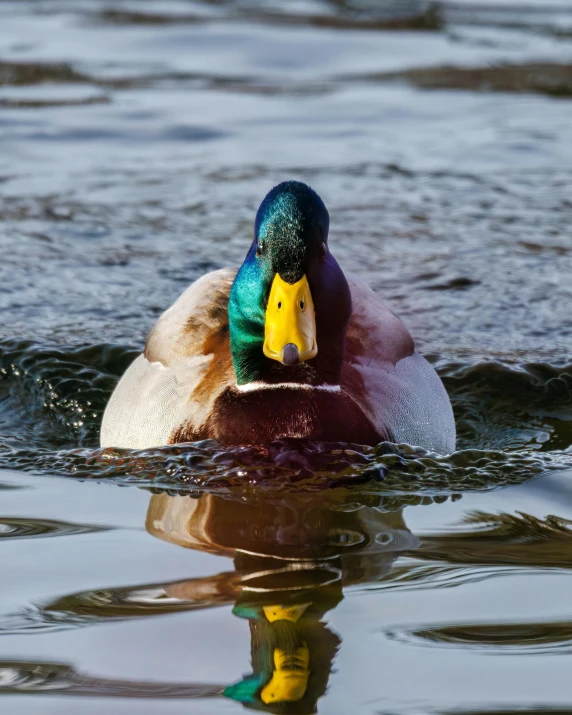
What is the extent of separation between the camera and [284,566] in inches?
159

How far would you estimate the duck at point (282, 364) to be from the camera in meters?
4.61

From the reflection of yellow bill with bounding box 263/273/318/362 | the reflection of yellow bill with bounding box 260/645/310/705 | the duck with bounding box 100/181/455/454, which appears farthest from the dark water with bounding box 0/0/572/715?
the reflection of yellow bill with bounding box 263/273/318/362

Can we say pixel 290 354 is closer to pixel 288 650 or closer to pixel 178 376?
pixel 178 376

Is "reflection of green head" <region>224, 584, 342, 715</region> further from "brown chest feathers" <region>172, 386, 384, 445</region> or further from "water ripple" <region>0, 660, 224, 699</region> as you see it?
"brown chest feathers" <region>172, 386, 384, 445</region>

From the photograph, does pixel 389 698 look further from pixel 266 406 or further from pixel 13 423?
pixel 13 423

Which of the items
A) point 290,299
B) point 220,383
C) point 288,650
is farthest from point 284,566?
point 220,383

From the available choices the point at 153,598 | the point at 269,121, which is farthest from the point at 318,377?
the point at 269,121

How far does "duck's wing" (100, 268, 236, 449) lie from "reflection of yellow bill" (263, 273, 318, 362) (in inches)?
23.2

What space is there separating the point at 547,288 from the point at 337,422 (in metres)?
3.45

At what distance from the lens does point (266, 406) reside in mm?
4902

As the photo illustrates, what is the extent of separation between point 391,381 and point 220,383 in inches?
27.7

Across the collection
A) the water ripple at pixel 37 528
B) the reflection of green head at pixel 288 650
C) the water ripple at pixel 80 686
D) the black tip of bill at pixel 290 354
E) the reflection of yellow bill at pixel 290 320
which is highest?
the reflection of yellow bill at pixel 290 320

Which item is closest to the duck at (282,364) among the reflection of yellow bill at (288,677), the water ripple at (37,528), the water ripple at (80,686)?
the water ripple at (37,528)

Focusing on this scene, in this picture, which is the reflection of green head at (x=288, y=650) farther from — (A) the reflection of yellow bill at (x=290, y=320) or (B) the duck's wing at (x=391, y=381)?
(B) the duck's wing at (x=391, y=381)
